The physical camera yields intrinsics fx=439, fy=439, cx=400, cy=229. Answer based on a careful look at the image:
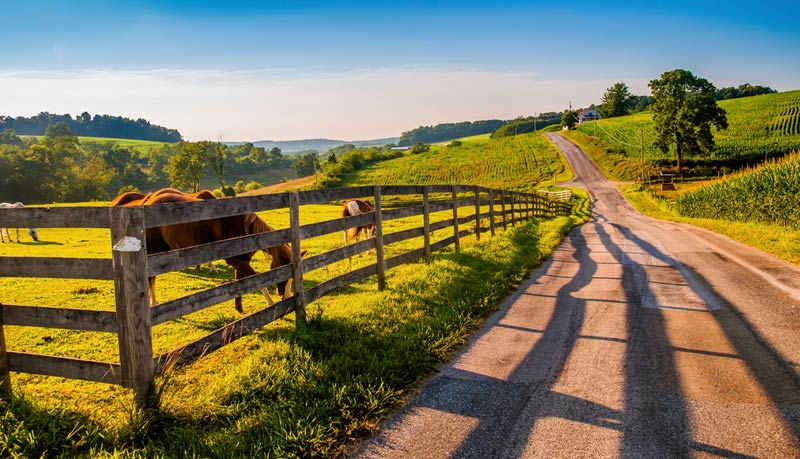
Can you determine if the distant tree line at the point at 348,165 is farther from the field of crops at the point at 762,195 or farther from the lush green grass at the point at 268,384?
the lush green grass at the point at 268,384

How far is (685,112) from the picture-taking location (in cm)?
5112

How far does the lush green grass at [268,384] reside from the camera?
9.21 feet

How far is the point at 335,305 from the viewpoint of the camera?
5.87 m

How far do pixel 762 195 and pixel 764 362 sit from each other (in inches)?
714

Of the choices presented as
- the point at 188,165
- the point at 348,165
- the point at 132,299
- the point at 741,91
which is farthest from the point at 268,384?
the point at 741,91

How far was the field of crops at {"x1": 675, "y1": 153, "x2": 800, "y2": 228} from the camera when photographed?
50.3 ft

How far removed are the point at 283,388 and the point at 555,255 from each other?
353 inches

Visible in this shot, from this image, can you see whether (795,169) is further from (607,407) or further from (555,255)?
(607,407)

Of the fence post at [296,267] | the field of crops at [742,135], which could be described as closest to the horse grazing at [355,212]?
the fence post at [296,267]

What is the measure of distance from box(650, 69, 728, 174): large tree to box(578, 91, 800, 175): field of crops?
2472 mm

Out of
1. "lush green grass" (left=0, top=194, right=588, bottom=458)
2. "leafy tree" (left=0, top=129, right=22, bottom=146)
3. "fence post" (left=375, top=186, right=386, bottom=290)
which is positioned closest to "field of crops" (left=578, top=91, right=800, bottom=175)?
"fence post" (left=375, top=186, right=386, bottom=290)

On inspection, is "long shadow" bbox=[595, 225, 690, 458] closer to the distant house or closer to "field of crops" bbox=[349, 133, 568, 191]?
"field of crops" bbox=[349, 133, 568, 191]

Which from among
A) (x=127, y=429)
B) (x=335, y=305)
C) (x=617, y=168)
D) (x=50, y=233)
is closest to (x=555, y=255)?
(x=335, y=305)

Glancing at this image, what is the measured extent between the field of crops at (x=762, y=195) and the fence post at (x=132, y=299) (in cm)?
1864
